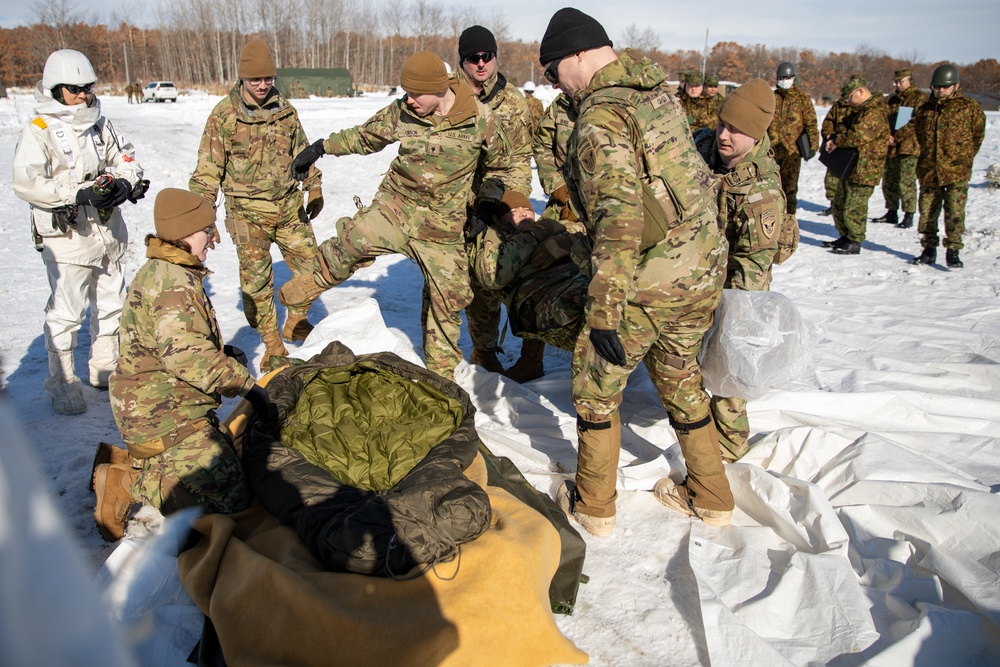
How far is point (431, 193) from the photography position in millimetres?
4434

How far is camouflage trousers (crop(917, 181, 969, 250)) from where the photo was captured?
7.78 metres

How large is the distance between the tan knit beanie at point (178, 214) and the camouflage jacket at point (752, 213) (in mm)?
2705

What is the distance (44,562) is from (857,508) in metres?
3.41

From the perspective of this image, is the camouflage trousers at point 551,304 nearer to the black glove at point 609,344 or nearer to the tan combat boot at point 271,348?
the black glove at point 609,344

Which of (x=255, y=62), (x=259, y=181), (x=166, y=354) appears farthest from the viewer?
(x=259, y=181)

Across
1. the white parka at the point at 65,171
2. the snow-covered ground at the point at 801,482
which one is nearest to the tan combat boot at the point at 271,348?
the snow-covered ground at the point at 801,482

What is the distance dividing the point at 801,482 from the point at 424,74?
303cm

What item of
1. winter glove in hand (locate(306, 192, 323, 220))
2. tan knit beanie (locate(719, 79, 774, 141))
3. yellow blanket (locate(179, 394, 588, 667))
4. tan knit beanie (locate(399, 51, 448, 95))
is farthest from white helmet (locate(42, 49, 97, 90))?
tan knit beanie (locate(719, 79, 774, 141))

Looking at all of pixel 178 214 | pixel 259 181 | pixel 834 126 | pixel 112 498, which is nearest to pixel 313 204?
pixel 259 181

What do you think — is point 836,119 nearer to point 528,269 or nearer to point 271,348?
point 528,269

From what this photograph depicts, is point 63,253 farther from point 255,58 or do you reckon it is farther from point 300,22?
point 300,22

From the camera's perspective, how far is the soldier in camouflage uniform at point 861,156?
28.4 feet

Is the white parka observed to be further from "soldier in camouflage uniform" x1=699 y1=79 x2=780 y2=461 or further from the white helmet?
"soldier in camouflage uniform" x1=699 y1=79 x2=780 y2=461

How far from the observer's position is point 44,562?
61 cm
